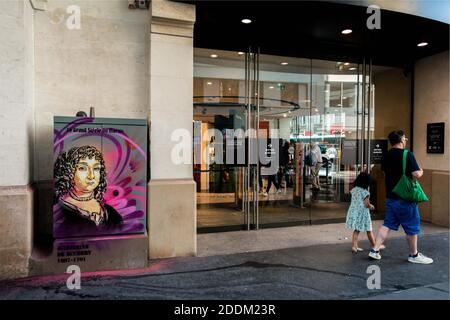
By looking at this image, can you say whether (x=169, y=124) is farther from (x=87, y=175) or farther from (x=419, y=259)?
(x=419, y=259)

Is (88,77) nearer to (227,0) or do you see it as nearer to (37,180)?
(37,180)

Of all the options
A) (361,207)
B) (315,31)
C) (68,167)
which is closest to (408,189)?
(361,207)

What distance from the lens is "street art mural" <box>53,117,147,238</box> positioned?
4.73 meters

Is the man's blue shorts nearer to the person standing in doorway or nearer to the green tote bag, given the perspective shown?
the green tote bag

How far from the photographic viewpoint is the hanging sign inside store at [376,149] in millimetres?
8820

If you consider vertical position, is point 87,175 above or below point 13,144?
below

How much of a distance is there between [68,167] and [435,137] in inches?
300

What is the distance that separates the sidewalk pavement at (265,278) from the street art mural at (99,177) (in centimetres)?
69

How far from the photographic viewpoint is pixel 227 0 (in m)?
5.53

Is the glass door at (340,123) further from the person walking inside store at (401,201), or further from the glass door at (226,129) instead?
the person walking inside store at (401,201)

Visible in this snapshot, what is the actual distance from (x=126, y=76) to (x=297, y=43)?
12.6 ft

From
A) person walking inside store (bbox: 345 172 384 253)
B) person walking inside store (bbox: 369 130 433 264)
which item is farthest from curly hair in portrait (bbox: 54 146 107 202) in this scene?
person walking inside store (bbox: 369 130 433 264)

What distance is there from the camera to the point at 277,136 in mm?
8078

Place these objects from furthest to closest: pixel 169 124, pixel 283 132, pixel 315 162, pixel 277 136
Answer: pixel 315 162, pixel 283 132, pixel 277 136, pixel 169 124
